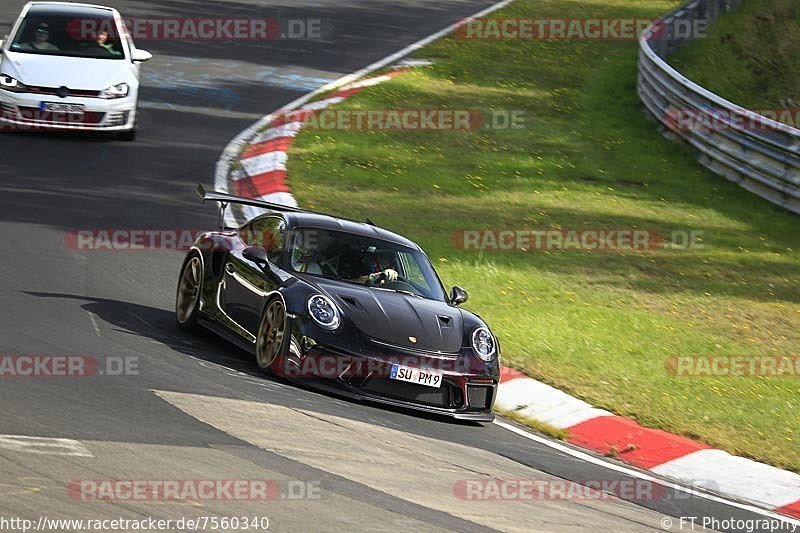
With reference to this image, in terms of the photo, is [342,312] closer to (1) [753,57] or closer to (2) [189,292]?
(2) [189,292]

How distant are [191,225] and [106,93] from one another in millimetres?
3652

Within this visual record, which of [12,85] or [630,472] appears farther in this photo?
[12,85]

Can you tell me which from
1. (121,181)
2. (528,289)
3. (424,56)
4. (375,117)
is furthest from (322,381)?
(424,56)

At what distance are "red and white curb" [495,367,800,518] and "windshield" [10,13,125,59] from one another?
9.59m

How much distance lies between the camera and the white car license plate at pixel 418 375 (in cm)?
916

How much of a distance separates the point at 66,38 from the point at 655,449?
11412mm

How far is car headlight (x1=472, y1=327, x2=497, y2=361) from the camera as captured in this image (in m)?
9.65

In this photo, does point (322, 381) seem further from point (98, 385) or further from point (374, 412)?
point (98, 385)

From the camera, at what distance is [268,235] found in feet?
34.9
